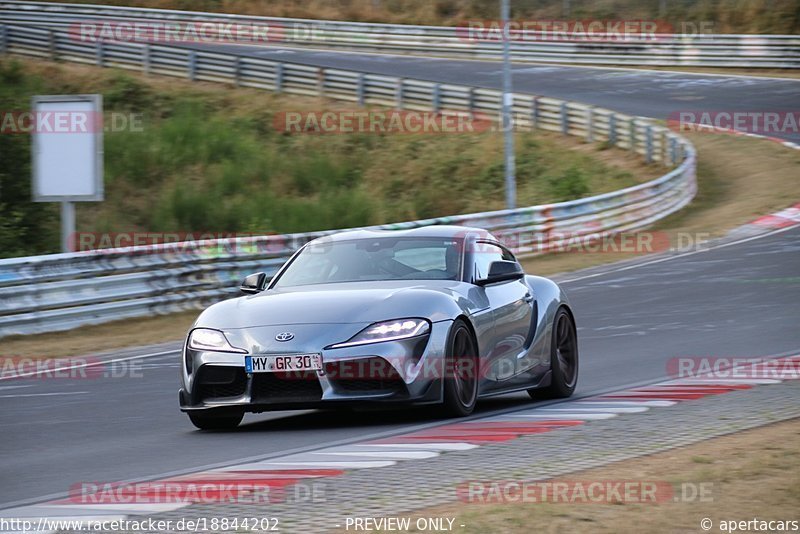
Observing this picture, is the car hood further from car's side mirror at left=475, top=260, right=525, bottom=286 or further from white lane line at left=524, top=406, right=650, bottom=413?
white lane line at left=524, top=406, right=650, bottom=413

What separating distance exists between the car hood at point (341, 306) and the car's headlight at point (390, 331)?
5 cm

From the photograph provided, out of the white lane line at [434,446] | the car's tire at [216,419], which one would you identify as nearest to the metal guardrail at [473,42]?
the car's tire at [216,419]

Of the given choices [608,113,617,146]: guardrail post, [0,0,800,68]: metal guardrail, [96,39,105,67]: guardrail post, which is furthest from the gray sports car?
[0,0,800,68]: metal guardrail

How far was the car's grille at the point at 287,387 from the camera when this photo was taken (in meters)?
8.78

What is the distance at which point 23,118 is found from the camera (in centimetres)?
2825

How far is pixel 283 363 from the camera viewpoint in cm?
879

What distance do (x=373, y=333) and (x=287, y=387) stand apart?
64cm

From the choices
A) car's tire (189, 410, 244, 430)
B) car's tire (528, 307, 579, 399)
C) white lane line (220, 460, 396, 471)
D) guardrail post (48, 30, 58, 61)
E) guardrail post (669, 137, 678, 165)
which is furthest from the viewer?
guardrail post (48, 30, 58, 61)

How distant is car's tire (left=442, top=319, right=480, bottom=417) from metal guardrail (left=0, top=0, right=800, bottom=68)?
4315 centimetres

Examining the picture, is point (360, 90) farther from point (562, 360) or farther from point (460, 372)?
point (460, 372)

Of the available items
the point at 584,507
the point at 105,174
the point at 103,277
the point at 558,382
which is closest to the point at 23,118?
the point at 105,174

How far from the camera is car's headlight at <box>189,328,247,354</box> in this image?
9.01 meters

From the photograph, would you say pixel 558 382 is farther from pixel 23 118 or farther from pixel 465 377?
pixel 23 118

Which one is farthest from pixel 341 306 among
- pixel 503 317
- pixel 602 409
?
pixel 602 409
